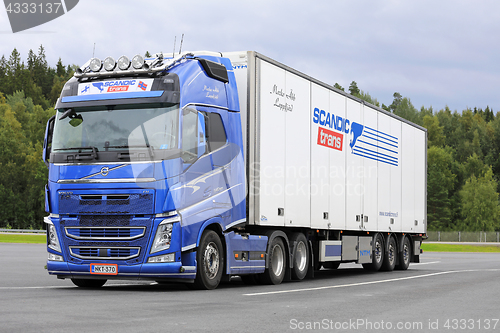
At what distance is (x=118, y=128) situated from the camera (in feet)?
38.8

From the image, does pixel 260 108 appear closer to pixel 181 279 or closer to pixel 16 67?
pixel 181 279

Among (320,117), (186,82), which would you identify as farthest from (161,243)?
(320,117)

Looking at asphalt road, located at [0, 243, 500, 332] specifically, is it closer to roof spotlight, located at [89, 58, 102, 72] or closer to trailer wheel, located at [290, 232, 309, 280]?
trailer wheel, located at [290, 232, 309, 280]

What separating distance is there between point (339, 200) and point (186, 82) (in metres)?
7.11

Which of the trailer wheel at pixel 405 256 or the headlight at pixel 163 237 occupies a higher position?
the headlight at pixel 163 237

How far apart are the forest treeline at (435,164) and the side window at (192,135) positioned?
74.9m

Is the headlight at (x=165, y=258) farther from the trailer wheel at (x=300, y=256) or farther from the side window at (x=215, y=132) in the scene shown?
the trailer wheel at (x=300, y=256)

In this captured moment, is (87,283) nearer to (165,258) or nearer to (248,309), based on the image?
(165,258)

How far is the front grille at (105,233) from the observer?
11617 millimetres

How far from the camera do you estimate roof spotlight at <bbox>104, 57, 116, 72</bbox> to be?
490 inches

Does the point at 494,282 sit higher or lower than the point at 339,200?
lower

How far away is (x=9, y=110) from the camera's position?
10356 centimetres

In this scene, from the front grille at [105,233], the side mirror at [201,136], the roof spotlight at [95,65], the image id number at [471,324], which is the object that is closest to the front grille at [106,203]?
the front grille at [105,233]

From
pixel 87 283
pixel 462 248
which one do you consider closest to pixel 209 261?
pixel 87 283
